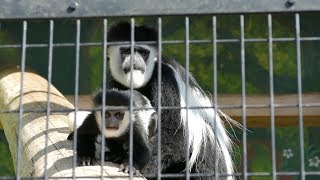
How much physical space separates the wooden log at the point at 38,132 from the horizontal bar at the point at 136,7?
0.25 m

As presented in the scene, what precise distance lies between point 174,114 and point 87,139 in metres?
0.59

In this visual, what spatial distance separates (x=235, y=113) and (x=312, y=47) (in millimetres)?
881

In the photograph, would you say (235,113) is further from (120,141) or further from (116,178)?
(116,178)

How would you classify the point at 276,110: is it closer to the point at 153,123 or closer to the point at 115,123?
the point at 153,123

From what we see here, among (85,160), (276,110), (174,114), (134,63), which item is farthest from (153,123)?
(276,110)

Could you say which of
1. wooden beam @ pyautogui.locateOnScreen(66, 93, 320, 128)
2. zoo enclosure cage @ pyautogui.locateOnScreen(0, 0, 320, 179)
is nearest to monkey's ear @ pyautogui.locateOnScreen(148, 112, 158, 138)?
wooden beam @ pyautogui.locateOnScreen(66, 93, 320, 128)

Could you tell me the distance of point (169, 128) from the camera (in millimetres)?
3070

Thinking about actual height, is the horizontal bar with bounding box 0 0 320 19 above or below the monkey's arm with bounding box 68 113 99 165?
above

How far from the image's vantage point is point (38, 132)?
8.34ft

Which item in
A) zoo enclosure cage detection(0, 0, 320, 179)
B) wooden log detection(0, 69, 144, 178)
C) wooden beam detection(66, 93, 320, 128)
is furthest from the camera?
wooden beam detection(66, 93, 320, 128)

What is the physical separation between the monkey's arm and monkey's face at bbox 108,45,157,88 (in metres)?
0.45

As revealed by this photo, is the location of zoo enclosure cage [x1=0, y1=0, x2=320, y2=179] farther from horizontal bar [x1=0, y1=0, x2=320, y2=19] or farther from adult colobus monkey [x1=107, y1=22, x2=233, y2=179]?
adult colobus monkey [x1=107, y1=22, x2=233, y2=179]

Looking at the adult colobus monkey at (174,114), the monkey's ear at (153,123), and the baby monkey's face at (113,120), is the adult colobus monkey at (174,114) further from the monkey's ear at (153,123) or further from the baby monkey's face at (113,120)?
the baby monkey's face at (113,120)

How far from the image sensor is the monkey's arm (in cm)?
248
